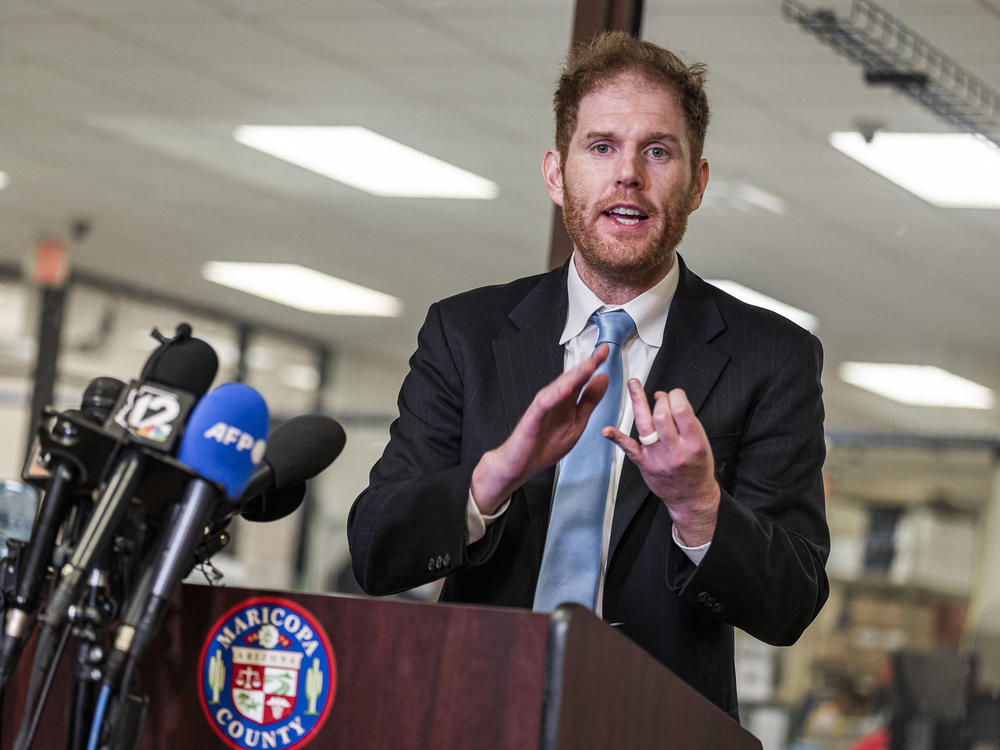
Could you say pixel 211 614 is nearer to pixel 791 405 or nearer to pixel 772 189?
pixel 791 405

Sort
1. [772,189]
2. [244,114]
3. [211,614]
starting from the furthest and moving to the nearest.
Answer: [244,114], [772,189], [211,614]

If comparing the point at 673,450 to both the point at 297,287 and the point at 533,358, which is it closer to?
the point at 533,358

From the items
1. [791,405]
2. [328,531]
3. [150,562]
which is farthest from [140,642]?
[328,531]

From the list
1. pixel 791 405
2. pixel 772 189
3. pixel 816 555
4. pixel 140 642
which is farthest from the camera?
pixel 772 189

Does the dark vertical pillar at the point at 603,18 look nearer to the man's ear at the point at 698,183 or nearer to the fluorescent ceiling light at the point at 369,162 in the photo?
the fluorescent ceiling light at the point at 369,162

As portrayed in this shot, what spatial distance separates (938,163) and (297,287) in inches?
58.4

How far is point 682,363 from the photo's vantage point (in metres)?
1.52

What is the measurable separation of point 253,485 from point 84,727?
9.7 inches

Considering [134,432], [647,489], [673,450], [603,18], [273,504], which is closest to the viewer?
[134,432]

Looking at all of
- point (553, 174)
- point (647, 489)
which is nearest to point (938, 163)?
point (553, 174)

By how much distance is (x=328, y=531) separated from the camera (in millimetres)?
3479

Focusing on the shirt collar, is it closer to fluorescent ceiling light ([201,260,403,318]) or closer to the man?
the man

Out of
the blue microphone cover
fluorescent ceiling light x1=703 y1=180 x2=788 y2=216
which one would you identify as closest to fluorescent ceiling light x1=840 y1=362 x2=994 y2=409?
fluorescent ceiling light x1=703 y1=180 x2=788 y2=216

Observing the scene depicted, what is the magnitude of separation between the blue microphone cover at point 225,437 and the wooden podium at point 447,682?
11cm
